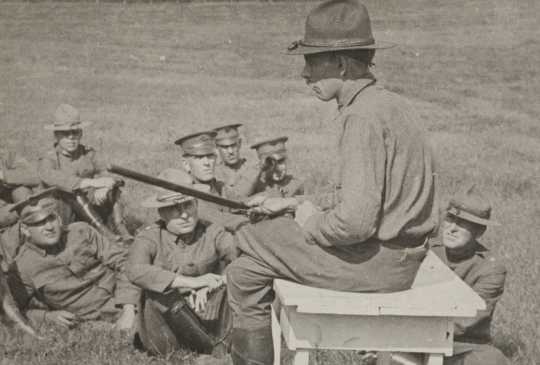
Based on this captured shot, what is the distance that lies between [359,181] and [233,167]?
5.31m

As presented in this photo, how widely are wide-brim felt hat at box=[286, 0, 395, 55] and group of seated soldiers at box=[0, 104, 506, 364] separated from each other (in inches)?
48.0

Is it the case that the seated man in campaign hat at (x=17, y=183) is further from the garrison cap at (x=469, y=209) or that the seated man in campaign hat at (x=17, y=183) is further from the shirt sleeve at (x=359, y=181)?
the shirt sleeve at (x=359, y=181)

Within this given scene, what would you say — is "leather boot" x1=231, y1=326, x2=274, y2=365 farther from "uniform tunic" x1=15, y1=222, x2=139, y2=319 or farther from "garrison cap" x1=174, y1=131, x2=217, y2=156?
"garrison cap" x1=174, y1=131, x2=217, y2=156

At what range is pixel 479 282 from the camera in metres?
5.57

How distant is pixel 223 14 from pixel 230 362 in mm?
33648

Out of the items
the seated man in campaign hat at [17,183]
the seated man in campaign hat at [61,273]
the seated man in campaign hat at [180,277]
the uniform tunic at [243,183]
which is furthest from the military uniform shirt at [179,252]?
the seated man in campaign hat at [17,183]

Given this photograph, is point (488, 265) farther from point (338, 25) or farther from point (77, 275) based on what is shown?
point (77, 275)

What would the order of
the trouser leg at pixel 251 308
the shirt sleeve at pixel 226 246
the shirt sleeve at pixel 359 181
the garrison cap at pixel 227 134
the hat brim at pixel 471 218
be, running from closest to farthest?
the shirt sleeve at pixel 359 181, the trouser leg at pixel 251 308, the hat brim at pixel 471 218, the shirt sleeve at pixel 226 246, the garrison cap at pixel 227 134

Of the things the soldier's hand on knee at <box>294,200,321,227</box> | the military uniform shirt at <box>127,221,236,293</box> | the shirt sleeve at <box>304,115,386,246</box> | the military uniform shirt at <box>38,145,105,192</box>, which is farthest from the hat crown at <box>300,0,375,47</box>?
the military uniform shirt at <box>38,145,105,192</box>

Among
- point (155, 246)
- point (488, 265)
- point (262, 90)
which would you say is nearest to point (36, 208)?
point (155, 246)

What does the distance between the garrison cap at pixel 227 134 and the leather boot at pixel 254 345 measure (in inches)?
170

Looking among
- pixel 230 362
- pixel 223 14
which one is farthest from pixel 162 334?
pixel 223 14

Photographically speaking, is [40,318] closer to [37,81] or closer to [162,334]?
[162,334]

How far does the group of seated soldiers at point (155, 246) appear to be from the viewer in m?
5.83
